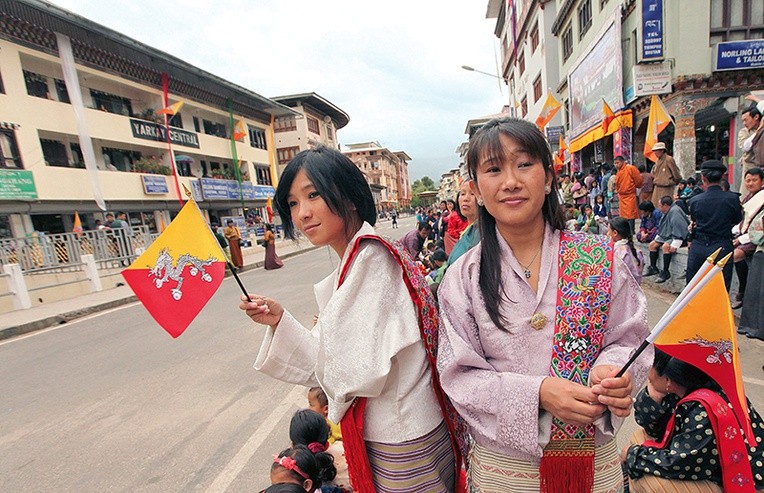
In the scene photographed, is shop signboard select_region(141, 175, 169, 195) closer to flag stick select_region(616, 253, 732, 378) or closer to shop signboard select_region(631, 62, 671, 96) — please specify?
shop signboard select_region(631, 62, 671, 96)

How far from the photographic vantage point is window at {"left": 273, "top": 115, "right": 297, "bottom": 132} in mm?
31717

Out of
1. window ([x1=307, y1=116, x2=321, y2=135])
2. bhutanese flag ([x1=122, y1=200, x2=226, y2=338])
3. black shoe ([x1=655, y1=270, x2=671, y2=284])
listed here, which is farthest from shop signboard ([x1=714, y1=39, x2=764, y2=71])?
window ([x1=307, y1=116, x2=321, y2=135])

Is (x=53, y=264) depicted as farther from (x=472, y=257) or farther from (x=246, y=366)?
(x=472, y=257)

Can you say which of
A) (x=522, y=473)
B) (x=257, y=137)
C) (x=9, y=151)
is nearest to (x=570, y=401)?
(x=522, y=473)

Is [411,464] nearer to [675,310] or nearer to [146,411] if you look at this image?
[675,310]

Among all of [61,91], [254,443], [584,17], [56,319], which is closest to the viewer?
[254,443]

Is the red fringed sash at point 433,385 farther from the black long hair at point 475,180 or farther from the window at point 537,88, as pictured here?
the window at point 537,88

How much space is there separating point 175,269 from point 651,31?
12024mm

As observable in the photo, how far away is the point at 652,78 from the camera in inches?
372

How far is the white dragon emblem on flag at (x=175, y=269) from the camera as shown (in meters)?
1.47

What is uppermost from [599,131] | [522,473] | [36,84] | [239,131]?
[36,84]

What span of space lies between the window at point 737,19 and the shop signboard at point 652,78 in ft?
4.09

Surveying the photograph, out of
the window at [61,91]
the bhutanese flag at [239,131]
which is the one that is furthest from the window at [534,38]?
the window at [61,91]

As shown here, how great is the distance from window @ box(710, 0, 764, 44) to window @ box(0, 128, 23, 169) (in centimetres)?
2021
